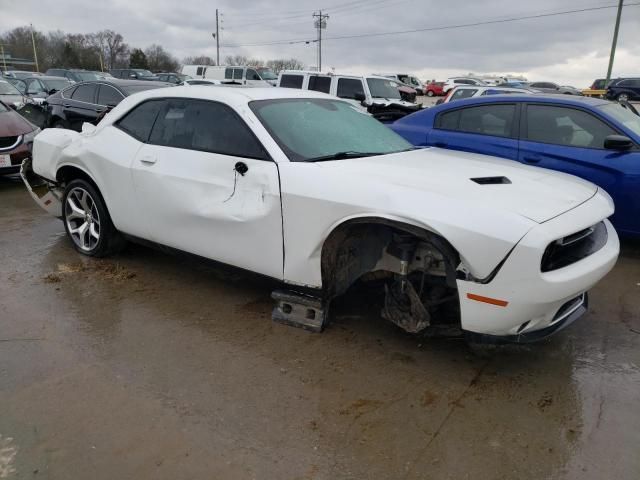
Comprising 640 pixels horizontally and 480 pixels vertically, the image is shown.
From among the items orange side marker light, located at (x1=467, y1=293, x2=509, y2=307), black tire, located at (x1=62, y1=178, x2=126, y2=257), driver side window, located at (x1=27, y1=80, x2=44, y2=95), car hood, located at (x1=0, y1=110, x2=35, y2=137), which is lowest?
black tire, located at (x1=62, y1=178, x2=126, y2=257)

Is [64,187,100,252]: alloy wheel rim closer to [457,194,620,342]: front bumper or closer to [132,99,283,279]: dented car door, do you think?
[132,99,283,279]: dented car door

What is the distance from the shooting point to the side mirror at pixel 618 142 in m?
4.71

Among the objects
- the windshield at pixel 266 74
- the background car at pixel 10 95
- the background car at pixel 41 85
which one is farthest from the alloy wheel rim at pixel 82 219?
the windshield at pixel 266 74

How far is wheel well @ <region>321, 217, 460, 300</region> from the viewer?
307cm

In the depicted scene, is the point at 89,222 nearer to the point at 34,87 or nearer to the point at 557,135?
the point at 557,135

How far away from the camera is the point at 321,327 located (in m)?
3.53

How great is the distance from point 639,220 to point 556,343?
2.04 m

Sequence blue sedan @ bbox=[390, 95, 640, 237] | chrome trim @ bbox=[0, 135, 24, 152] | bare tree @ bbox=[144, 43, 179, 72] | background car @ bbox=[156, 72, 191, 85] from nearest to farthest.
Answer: blue sedan @ bbox=[390, 95, 640, 237], chrome trim @ bbox=[0, 135, 24, 152], background car @ bbox=[156, 72, 191, 85], bare tree @ bbox=[144, 43, 179, 72]

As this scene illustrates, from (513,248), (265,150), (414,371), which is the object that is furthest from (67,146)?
(513,248)

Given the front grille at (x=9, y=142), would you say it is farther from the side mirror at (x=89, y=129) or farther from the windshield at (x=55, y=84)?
the windshield at (x=55, y=84)

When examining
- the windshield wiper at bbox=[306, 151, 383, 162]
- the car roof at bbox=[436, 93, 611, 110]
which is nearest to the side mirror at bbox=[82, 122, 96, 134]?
the windshield wiper at bbox=[306, 151, 383, 162]

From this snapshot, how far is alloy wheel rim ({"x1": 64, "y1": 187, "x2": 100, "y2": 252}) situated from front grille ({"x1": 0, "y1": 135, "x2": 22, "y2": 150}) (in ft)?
11.9

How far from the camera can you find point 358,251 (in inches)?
135

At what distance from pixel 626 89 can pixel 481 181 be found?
34.0 m
